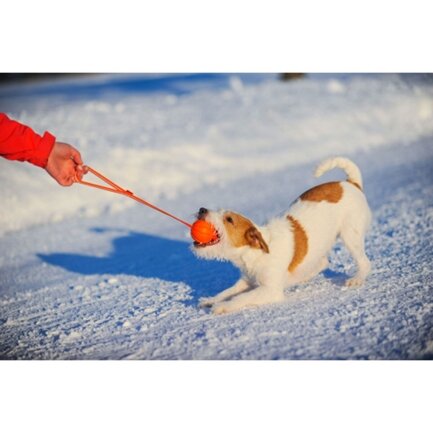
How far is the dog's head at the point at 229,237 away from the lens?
4.22m

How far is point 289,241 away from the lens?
14.6 feet

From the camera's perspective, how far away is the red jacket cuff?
4.23m

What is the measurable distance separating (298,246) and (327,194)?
0.53 m

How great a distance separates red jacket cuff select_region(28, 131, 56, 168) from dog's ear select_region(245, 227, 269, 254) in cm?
156

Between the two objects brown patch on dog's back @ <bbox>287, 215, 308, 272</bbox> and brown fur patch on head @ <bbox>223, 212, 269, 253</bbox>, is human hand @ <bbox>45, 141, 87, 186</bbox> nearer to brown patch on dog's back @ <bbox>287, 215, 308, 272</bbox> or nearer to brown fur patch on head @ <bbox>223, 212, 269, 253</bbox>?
brown fur patch on head @ <bbox>223, 212, 269, 253</bbox>

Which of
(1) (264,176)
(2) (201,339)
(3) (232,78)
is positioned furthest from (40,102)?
(2) (201,339)

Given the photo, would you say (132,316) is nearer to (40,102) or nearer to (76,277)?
(76,277)

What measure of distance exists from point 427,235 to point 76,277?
339cm

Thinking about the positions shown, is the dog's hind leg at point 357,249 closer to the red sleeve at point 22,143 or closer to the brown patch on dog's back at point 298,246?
the brown patch on dog's back at point 298,246

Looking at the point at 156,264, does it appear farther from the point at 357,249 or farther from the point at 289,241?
the point at 357,249

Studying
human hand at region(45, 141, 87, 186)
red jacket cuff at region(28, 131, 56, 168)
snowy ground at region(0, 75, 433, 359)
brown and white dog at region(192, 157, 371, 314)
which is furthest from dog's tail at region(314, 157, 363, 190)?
red jacket cuff at region(28, 131, 56, 168)

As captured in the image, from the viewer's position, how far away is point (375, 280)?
15.1 ft

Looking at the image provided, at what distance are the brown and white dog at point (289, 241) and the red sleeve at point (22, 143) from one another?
122 centimetres

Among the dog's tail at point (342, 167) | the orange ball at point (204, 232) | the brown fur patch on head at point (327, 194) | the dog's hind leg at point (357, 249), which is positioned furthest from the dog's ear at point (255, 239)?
the dog's tail at point (342, 167)
